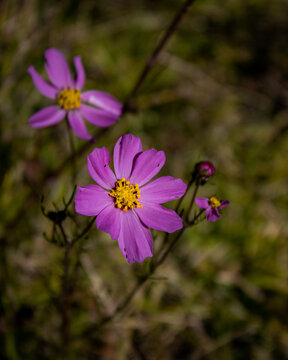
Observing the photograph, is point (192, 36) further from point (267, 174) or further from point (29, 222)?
point (29, 222)

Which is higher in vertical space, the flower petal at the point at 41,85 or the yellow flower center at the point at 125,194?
the flower petal at the point at 41,85

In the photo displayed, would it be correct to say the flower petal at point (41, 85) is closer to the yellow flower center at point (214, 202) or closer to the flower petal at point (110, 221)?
the flower petal at point (110, 221)

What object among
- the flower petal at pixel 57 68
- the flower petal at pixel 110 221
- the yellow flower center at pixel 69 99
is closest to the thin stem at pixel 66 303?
the flower petal at pixel 110 221

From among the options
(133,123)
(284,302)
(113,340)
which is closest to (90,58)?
(133,123)

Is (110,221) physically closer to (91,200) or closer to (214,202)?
(91,200)

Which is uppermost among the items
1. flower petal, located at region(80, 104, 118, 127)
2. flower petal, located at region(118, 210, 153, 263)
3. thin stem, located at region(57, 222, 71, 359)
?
flower petal, located at region(80, 104, 118, 127)

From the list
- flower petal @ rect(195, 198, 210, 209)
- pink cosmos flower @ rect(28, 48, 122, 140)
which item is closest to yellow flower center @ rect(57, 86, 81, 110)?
pink cosmos flower @ rect(28, 48, 122, 140)

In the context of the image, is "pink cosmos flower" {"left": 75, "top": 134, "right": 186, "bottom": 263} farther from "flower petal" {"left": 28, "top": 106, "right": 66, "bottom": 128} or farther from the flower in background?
"flower petal" {"left": 28, "top": 106, "right": 66, "bottom": 128}

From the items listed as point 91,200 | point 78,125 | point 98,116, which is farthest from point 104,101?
point 91,200
